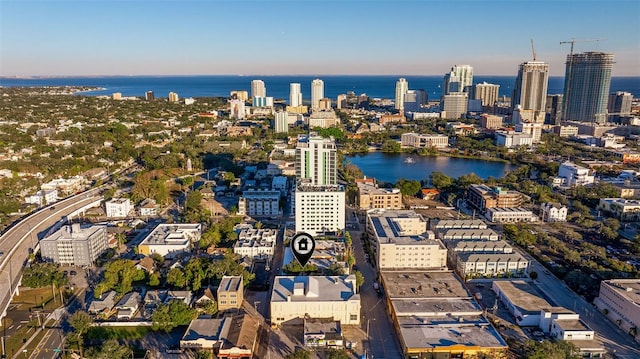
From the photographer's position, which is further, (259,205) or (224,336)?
(259,205)

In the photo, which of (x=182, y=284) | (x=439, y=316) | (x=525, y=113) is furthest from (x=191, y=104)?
(x=439, y=316)

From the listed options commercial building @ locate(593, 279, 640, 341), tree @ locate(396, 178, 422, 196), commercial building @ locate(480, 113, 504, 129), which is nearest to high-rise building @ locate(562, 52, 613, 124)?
commercial building @ locate(480, 113, 504, 129)

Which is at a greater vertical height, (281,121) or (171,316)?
(281,121)

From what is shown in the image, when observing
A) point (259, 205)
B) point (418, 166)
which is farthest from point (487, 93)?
point (259, 205)

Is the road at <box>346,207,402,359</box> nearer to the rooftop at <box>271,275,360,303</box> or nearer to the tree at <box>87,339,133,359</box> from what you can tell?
the rooftop at <box>271,275,360,303</box>

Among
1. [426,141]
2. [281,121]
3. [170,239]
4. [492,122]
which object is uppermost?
[281,121]

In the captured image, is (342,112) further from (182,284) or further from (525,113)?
(182,284)

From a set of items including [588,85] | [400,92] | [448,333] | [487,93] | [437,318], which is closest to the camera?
[448,333]

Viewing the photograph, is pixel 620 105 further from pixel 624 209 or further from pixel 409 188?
pixel 409 188
